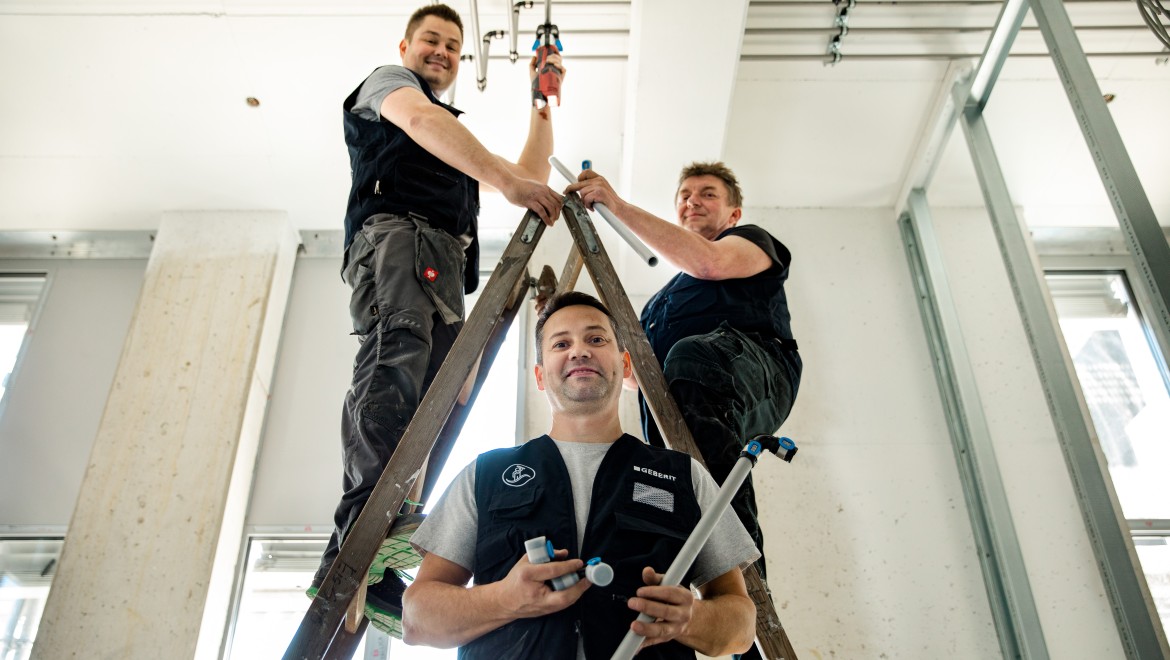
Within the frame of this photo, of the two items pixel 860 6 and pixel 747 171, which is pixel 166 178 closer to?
pixel 747 171

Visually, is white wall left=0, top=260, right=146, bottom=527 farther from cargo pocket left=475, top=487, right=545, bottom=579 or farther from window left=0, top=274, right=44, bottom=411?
cargo pocket left=475, top=487, right=545, bottom=579

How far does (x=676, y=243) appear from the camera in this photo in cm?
240

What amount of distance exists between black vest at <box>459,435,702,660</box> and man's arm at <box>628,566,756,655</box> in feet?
0.18

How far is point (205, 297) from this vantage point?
13.5 feet

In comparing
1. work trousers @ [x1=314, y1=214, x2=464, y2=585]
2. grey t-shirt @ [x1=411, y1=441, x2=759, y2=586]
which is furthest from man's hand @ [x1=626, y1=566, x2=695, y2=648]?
work trousers @ [x1=314, y1=214, x2=464, y2=585]

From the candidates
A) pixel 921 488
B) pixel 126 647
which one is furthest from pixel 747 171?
pixel 126 647

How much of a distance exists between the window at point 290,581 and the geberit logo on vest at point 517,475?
1.73 m

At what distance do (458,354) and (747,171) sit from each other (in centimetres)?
284

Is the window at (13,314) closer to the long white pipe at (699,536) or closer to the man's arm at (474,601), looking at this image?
the man's arm at (474,601)

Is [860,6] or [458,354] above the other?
[860,6]

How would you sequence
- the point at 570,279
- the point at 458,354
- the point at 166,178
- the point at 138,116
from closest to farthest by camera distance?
the point at 458,354, the point at 570,279, the point at 138,116, the point at 166,178

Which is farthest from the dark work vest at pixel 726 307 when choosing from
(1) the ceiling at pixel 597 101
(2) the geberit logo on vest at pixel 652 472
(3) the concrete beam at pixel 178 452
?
(3) the concrete beam at pixel 178 452

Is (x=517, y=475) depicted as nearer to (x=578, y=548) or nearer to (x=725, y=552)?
(x=578, y=548)

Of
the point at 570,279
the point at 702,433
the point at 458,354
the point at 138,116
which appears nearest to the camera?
the point at 458,354
